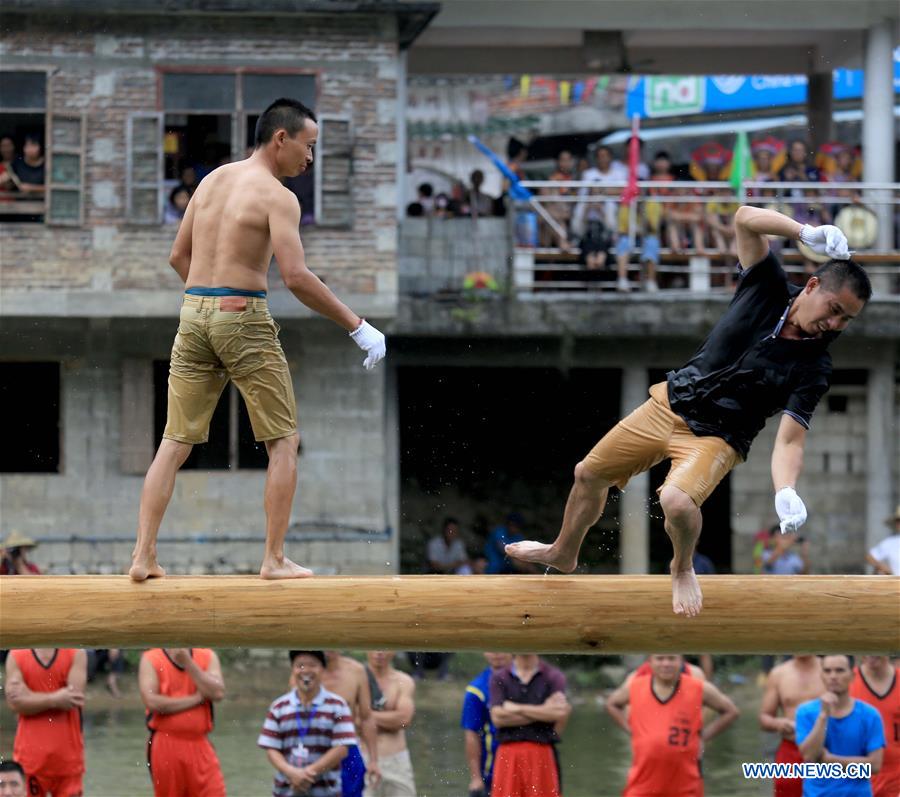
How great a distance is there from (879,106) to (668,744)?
11.0 metres

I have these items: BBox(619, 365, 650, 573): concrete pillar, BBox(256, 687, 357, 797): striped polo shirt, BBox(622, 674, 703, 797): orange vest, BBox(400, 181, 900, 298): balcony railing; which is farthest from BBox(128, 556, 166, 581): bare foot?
BBox(619, 365, 650, 573): concrete pillar

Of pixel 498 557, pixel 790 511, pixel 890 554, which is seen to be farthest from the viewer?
pixel 498 557

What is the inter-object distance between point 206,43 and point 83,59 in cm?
129

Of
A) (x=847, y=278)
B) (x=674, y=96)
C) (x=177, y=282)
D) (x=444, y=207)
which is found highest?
(x=674, y=96)

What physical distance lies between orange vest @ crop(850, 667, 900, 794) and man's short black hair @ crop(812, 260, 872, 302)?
391 centimetres

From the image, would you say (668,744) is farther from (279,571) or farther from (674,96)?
Result: (674,96)

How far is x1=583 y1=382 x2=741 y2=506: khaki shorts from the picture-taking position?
7000mm

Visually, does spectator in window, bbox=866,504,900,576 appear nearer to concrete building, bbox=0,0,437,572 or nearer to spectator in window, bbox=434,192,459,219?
concrete building, bbox=0,0,437,572

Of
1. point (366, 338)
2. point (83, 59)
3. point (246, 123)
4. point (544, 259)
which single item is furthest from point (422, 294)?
point (366, 338)

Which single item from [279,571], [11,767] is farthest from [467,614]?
[11,767]

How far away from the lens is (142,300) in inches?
697

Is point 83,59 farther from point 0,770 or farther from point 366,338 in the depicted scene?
point 366,338

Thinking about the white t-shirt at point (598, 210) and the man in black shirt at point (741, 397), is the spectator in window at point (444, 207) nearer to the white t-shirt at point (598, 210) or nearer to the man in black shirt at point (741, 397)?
the white t-shirt at point (598, 210)

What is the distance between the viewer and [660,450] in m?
7.24
